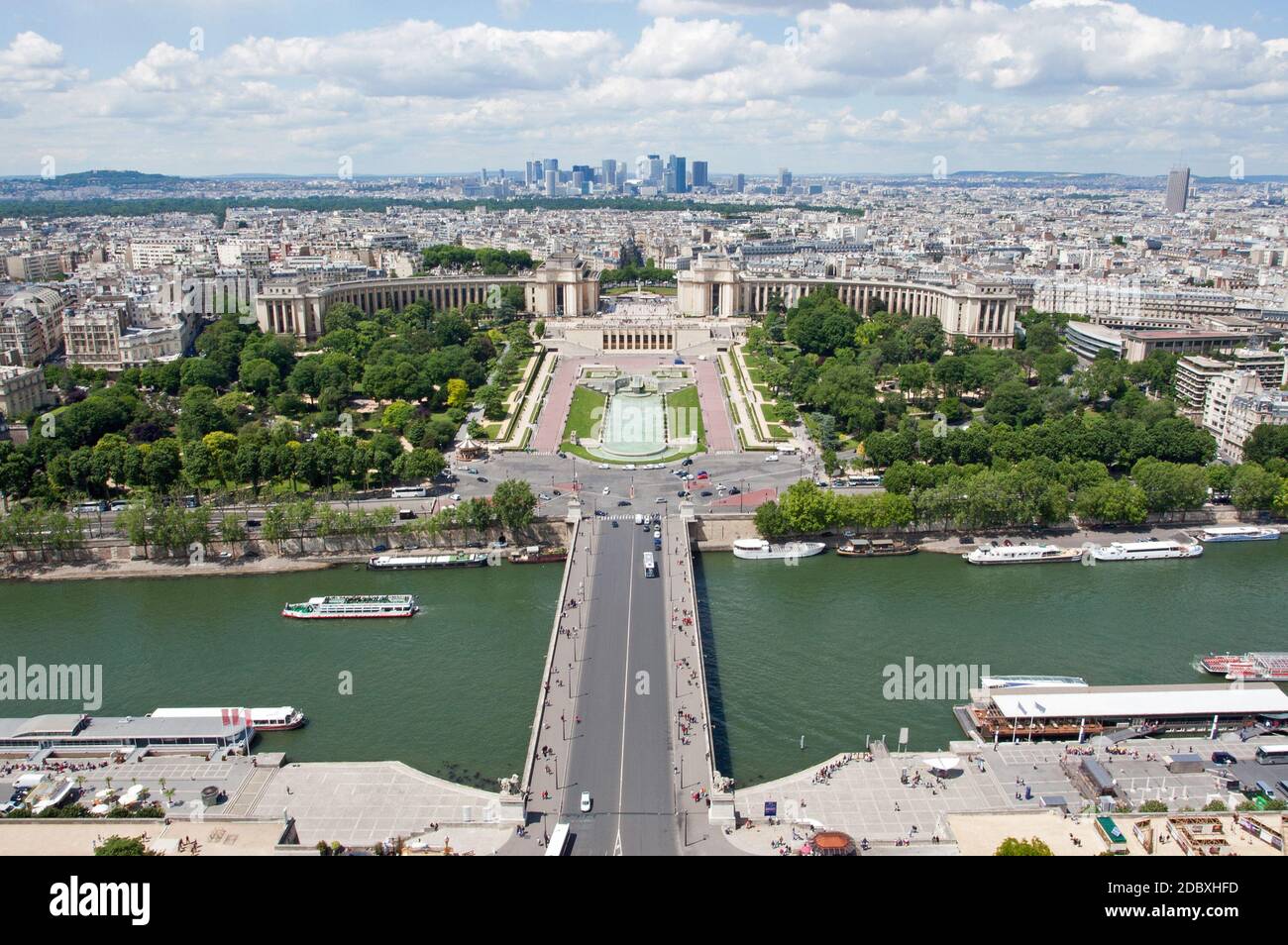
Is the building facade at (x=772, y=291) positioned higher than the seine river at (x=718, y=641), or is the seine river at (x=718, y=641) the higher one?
the building facade at (x=772, y=291)

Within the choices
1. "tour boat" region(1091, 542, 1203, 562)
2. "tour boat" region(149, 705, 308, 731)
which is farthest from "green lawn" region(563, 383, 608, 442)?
"tour boat" region(149, 705, 308, 731)

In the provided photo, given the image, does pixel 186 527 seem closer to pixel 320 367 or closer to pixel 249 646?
pixel 249 646

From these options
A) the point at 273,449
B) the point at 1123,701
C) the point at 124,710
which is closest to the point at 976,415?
the point at 1123,701

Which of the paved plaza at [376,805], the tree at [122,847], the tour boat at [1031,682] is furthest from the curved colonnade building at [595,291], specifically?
the tree at [122,847]

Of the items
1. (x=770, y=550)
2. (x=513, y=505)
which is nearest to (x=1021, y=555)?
(x=770, y=550)

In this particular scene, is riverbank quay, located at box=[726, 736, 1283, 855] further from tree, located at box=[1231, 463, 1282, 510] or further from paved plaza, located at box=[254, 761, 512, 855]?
tree, located at box=[1231, 463, 1282, 510]
